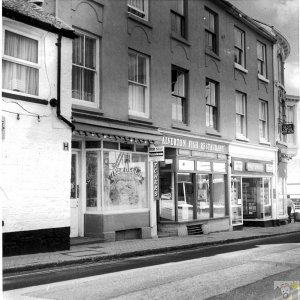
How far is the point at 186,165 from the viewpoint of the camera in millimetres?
18109

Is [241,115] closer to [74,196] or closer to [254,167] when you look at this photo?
[254,167]

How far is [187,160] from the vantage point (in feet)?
59.7

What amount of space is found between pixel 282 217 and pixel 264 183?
255cm

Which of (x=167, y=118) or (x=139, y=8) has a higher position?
(x=139, y=8)

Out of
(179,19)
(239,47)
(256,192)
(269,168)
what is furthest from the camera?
(269,168)

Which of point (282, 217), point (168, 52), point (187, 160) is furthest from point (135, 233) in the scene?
point (282, 217)

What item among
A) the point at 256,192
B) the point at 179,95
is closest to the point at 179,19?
the point at 179,95

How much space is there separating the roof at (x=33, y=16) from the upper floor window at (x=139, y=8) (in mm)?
4099

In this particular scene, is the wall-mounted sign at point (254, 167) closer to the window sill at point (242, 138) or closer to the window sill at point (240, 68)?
the window sill at point (242, 138)

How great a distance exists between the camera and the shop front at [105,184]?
14367mm

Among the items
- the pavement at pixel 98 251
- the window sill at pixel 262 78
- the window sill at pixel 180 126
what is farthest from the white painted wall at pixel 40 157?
the window sill at pixel 262 78

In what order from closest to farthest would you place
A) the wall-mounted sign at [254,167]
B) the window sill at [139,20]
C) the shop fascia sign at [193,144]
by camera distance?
the window sill at [139,20] < the shop fascia sign at [193,144] < the wall-mounted sign at [254,167]

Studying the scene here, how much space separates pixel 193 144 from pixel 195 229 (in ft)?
10.6

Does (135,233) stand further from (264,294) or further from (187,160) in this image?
(264,294)
